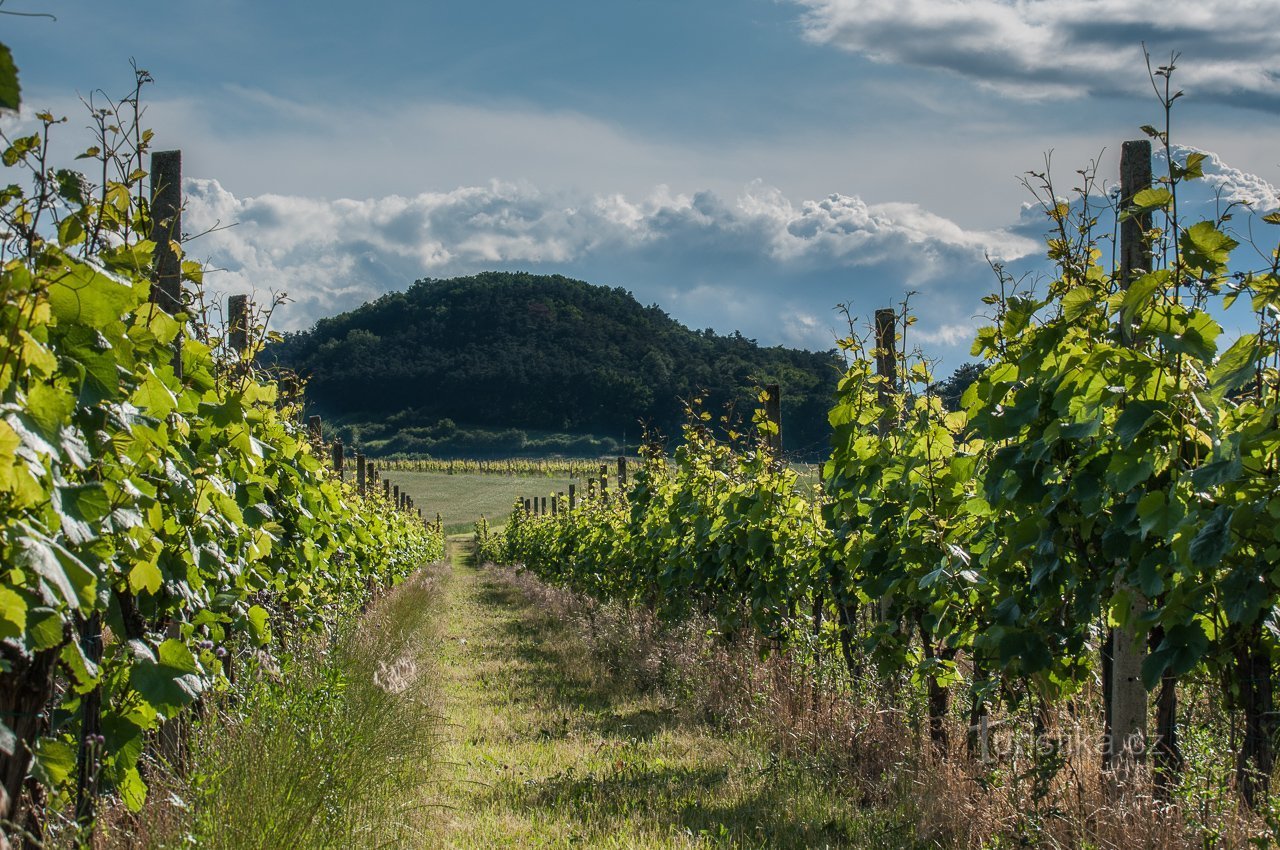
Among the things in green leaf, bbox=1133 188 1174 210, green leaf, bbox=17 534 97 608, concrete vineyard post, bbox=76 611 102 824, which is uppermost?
green leaf, bbox=1133 188 1174 210

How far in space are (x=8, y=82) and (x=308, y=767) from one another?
11.2 ft

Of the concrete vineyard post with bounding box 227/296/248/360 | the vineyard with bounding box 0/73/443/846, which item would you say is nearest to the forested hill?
the concrete vineyard post with bounding box 227/296/248/360

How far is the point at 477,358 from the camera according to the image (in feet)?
369

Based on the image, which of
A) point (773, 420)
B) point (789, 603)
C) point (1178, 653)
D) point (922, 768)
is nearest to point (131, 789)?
point (1178, 653)

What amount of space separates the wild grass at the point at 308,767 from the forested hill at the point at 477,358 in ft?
292

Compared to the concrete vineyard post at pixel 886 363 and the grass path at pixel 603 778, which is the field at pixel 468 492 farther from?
the concrete vineyard post at pixel 886 363

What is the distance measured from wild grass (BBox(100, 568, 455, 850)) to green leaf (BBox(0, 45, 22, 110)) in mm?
2576

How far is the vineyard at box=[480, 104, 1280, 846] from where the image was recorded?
3164mm

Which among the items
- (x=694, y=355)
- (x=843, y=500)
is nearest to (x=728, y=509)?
(x=843, y=500)

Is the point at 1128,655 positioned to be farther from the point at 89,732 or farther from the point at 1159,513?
the point at 89,732

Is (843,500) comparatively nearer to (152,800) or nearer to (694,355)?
(152,800)

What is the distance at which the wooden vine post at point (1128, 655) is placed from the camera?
3.85 m

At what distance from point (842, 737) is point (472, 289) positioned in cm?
11469

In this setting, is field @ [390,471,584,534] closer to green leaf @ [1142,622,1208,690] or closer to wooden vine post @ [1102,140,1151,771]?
wooden vine post @ [1102,140,1151,771]
